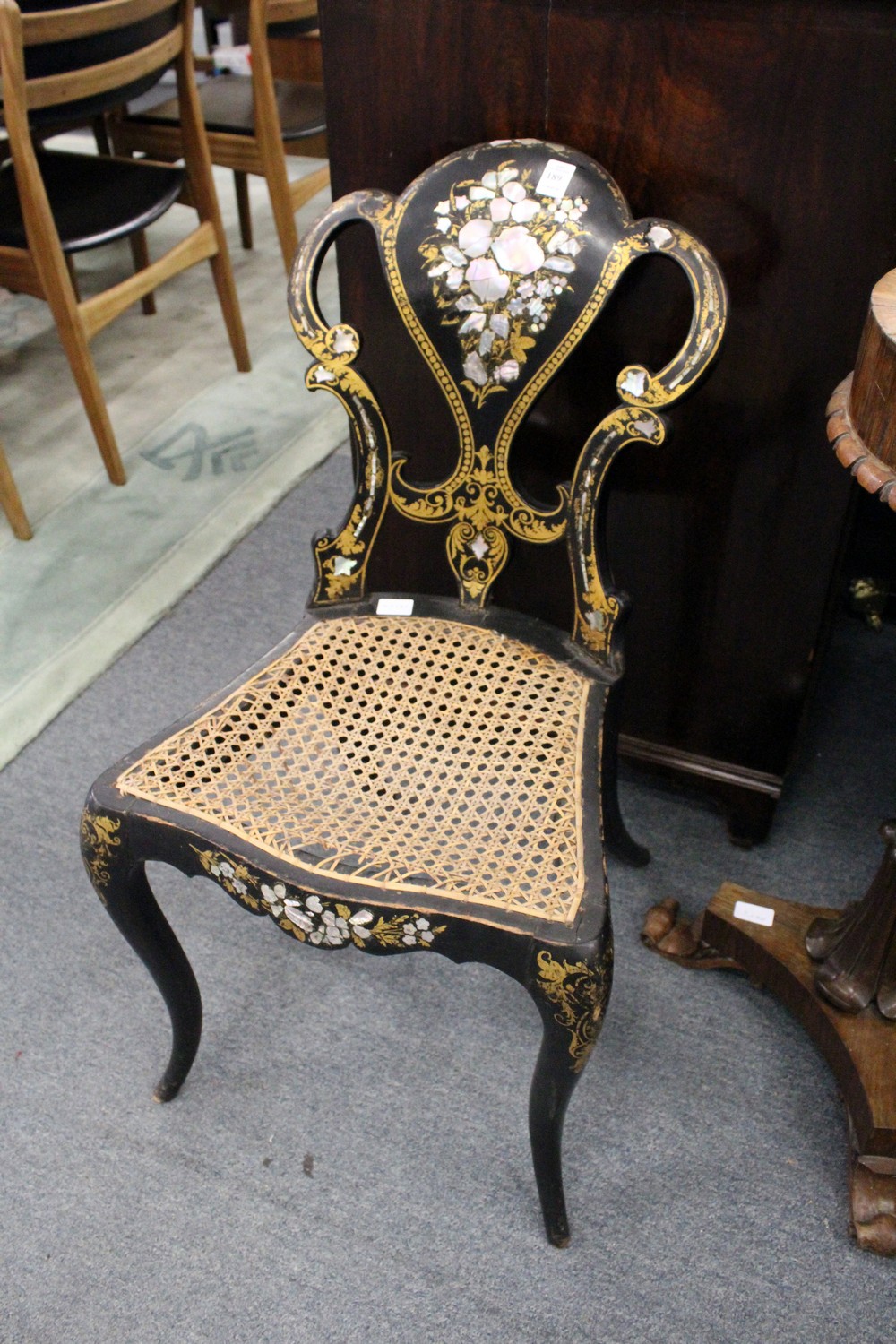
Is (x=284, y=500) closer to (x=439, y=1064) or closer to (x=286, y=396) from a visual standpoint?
(x=286, y=396)

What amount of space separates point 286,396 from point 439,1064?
170 centimetres

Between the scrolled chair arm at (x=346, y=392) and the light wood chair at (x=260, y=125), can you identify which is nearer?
the scrolled chair arm at (x=346, y=392)

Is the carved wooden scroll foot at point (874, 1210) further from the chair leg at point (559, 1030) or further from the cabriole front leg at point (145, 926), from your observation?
the cabriole front leg at point (145, 926)

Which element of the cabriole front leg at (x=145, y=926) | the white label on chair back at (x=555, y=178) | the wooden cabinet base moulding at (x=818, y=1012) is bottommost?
the wooden cabinet base moulding at (x=818, y=1012)

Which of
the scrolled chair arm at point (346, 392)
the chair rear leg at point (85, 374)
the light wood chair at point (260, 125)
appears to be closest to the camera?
the scrolled chair arm at point (346, 392)

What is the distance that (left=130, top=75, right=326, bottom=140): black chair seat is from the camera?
8.71 ft

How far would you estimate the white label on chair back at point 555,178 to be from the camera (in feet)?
3.59

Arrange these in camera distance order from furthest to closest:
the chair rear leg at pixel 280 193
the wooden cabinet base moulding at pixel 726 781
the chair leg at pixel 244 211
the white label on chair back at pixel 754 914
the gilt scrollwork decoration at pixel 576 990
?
1. the chair leg at pixel 244 211
2. the chair rear leg at pixel 280 193
3. the wooden cabinet base moulding at pixel 726 781
4. the white label on chair back at pixel 754 914
5. the gilt scrollwork decoration at pixel 576 990

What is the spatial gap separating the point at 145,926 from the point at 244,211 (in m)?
2.48

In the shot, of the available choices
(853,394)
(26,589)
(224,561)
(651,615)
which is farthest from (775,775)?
(26,589)

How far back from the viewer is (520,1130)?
1253mm

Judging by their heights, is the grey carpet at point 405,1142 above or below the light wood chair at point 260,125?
below

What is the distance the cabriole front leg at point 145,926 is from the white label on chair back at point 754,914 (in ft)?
2.08

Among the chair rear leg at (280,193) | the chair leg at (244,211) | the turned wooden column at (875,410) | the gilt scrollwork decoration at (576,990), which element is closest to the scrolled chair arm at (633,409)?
the turned wooden column at (875,410)
